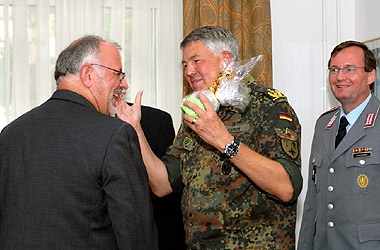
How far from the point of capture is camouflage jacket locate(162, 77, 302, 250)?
1.98 meters

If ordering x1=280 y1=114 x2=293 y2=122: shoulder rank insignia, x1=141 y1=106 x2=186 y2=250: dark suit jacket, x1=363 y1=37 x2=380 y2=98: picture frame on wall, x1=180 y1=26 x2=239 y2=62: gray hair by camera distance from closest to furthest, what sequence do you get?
x1=280 y1=114 x2=293 y2=122: shoulder rank insignia < x1=180 y1=26 x2=239 y2=62: gray hair < x1=141 y1=106 x2=186 y2=250: dark suit jacket < x1=363 y1=37 x2=380 y2=98: picture frame on wall

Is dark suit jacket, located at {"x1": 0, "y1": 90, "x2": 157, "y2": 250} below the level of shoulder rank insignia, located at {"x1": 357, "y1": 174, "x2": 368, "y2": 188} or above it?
above

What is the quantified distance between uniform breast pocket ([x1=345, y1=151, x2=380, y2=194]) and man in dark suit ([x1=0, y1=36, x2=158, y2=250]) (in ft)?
4.23

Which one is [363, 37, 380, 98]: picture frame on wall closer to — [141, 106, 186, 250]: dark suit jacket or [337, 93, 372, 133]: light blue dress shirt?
[337, 93, 372, 133]: light blue dress shirt

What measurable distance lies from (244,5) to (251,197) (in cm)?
220

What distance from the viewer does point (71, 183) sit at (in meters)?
1.58

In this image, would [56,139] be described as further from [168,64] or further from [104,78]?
[168,64]

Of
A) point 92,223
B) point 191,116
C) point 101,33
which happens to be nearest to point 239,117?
point 191,116

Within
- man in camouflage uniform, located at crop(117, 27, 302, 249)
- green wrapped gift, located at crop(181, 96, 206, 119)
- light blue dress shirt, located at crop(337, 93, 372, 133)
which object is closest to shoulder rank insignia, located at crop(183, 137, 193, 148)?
man in camouflage uniform, located at crop(117, 27, 302, 249)

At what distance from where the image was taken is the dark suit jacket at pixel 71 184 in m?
1.58

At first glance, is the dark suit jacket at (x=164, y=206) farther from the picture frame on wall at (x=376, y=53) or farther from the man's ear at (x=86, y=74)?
the picture frame on wall at (x=376, y=53)

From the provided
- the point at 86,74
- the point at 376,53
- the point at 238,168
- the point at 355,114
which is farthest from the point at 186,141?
the point at 376,53

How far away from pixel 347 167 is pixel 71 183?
1.61 meters

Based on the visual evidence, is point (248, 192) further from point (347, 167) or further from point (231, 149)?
point (347, 167)
